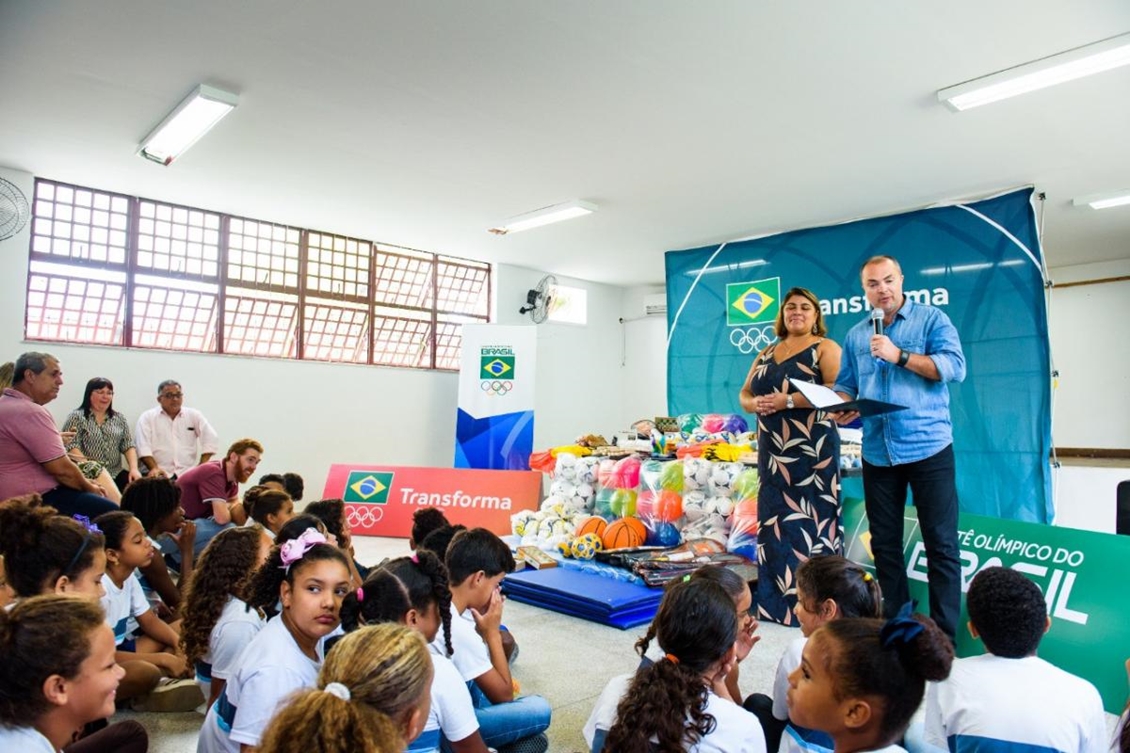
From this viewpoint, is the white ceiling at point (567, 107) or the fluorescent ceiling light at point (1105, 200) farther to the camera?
the fluorescent ceiling light at point (1105, 200)

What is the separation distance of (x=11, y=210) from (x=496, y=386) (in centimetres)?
448

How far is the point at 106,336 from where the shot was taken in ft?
20.7

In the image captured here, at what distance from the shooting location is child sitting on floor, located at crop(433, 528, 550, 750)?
215cm

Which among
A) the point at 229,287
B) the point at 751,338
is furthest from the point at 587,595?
the point at 229,287

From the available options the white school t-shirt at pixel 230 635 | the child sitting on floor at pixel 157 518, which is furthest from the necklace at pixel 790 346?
the child sitting on floor at pixel 157 518

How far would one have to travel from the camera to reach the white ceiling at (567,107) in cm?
358

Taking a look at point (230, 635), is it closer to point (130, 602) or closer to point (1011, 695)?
point (130, 602)

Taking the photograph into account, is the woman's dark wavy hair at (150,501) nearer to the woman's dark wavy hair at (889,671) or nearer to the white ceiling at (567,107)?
the white ceiling at (567,107)

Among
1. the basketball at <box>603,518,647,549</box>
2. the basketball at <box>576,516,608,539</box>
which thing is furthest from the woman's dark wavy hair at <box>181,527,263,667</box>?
the basketball at <box>576,516,608,539</box>

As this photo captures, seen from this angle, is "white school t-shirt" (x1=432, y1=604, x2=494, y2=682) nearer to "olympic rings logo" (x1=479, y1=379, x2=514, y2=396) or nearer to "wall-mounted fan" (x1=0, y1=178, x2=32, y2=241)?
"wall-mounted fan" (x1=0, y1=178, x2=32, y2=241)

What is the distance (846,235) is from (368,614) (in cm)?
633

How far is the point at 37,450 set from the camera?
11.1 feet

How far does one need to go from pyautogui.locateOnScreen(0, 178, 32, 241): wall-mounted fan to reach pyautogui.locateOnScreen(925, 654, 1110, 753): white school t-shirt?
6.83 metres

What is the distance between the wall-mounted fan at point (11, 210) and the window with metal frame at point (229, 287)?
23cm
